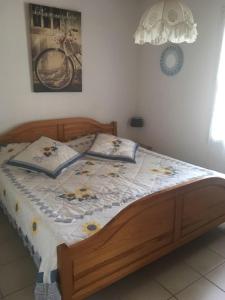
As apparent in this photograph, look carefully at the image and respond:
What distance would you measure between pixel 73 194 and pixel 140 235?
0.65 meters

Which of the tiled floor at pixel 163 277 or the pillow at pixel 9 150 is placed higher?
the pillow at pixel 9 150

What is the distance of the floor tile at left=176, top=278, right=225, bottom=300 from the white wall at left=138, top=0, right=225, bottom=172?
154 cm

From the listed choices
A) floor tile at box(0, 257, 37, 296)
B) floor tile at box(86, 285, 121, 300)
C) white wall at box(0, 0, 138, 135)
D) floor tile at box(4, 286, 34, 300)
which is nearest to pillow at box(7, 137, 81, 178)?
white wall at box(0, 0, 138, 135)

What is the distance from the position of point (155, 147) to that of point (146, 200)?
228 centimetres

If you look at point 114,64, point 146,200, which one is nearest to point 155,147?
point 114,64

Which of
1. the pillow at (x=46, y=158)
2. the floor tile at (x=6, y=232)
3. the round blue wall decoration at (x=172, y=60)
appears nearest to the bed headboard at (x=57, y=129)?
the pillow at (x=46, y=158)

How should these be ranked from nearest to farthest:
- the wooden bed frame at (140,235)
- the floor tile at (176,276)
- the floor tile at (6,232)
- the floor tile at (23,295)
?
the wooden bed frame at (140,235), the floor tile at (23,295), the floor tile at (176,276), the floor tile at (6,232)

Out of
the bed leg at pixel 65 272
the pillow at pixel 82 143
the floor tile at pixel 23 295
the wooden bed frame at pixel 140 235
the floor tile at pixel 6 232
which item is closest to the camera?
the bed leg at pixel 65 272

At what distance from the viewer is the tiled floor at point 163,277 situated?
1.80 metres

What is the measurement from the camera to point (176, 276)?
6.49ft

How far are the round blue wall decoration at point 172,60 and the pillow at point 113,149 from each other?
46.4 inches

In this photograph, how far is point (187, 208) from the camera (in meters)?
2.08

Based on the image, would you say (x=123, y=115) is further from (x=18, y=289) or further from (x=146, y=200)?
(x=18, y=289)

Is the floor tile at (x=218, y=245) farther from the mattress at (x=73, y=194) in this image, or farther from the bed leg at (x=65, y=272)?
the bed leg at (x=65, y=272)
